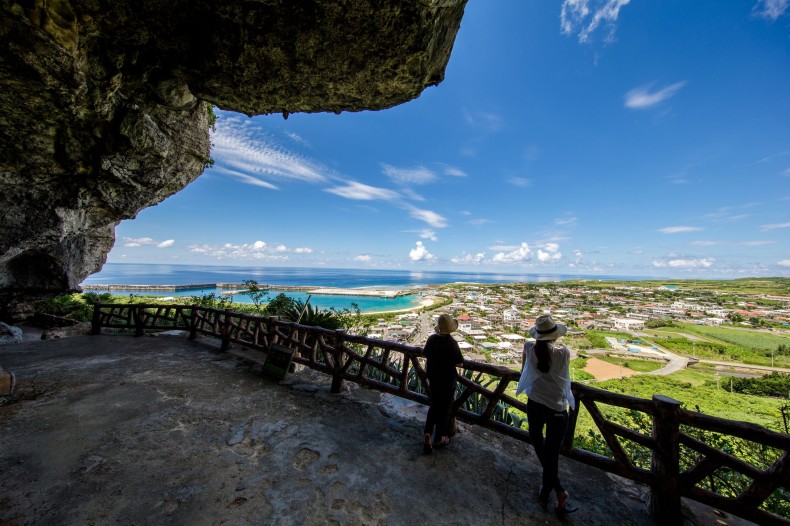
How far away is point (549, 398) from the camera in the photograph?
9.24ft

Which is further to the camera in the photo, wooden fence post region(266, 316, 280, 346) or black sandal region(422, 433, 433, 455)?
wooden fence post region(266, 316, 280, 346)

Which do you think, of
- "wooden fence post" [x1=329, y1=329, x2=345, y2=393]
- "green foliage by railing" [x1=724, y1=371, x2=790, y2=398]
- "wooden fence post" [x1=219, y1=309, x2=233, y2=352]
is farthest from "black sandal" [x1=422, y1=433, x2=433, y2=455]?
"green foliage by railing" [x1=724, y1=371, x2=790, y2=398]

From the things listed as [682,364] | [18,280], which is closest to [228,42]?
[18,280]

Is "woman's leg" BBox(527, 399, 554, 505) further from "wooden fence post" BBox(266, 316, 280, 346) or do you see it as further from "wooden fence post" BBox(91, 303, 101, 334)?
"wooden fence post" BBox(91, 303, 101, 334)

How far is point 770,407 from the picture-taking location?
63.3 ft

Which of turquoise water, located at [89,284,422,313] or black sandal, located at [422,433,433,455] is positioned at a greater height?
black sandal, located at [422,433,433,455]

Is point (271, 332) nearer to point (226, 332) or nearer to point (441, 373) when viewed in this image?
point (226, 332)

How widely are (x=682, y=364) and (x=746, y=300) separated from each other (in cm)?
5394

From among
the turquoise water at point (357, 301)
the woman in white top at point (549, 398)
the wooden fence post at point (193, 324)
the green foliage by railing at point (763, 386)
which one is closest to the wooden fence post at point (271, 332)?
the wooden fence post at point (193, 324)

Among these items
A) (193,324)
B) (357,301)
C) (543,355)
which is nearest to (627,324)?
(357,301)

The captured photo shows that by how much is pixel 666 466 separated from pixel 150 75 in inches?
451

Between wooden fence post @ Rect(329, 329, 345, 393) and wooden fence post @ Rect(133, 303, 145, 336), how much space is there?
7.77 meters

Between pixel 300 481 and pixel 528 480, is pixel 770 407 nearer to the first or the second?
pixel 528 480

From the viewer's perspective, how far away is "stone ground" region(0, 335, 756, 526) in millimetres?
2541
